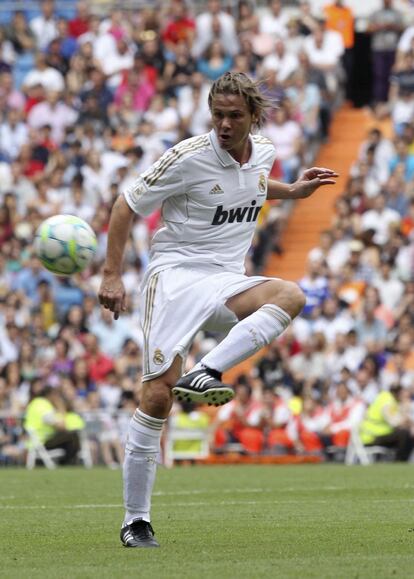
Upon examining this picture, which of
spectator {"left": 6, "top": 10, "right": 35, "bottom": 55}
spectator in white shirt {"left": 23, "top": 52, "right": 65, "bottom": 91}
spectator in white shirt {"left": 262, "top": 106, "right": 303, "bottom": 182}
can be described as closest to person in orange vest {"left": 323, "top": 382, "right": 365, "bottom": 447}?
spectator in white shirt {"left": 262, "top": 106, "right": 303, "bottom": 182}

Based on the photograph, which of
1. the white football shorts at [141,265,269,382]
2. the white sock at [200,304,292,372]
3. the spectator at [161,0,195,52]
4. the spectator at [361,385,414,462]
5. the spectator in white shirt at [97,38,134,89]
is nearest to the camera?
the white sock at [200,304,292,372]

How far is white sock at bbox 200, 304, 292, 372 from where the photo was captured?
27.1 feet

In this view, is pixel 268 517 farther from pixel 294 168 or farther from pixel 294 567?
pixel 294 168

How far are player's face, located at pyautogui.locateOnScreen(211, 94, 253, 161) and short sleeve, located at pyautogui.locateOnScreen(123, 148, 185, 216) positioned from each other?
290 millimetres

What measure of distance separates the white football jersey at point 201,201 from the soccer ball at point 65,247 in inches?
23.6

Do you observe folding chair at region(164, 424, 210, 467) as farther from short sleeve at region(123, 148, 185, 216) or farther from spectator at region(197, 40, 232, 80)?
short sleeve at region(123, 148, 185, 216)

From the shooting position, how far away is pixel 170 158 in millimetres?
8570

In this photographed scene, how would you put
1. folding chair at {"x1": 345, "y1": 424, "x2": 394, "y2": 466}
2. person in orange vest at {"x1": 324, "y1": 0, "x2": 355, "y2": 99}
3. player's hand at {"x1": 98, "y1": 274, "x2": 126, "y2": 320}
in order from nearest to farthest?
player's hand at {"x1": 98, "y1": 274, "x2": 126, "y2": 320}
folding chair at {"x1": 345, "y1": 424, "x2": 394, "y2": 466}
person in orange vest at {"x1": 324, "y1": 0, "x2": 355, "y2": 99}

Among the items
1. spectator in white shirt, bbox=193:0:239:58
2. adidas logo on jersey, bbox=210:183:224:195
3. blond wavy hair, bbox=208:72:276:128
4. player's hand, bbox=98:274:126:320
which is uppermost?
blond wavy hair, bbox=208:72:276:128

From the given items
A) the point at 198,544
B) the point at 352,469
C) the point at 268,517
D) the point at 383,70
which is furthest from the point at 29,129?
the point at 198,544

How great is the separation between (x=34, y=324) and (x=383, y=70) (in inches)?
307

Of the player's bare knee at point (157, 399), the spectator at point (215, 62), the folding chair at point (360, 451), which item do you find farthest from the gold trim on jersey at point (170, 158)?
the spectator at point (215, 62)

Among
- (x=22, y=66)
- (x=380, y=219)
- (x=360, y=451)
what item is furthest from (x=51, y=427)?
(x=22, y=66)

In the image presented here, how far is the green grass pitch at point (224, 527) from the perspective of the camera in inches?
287
